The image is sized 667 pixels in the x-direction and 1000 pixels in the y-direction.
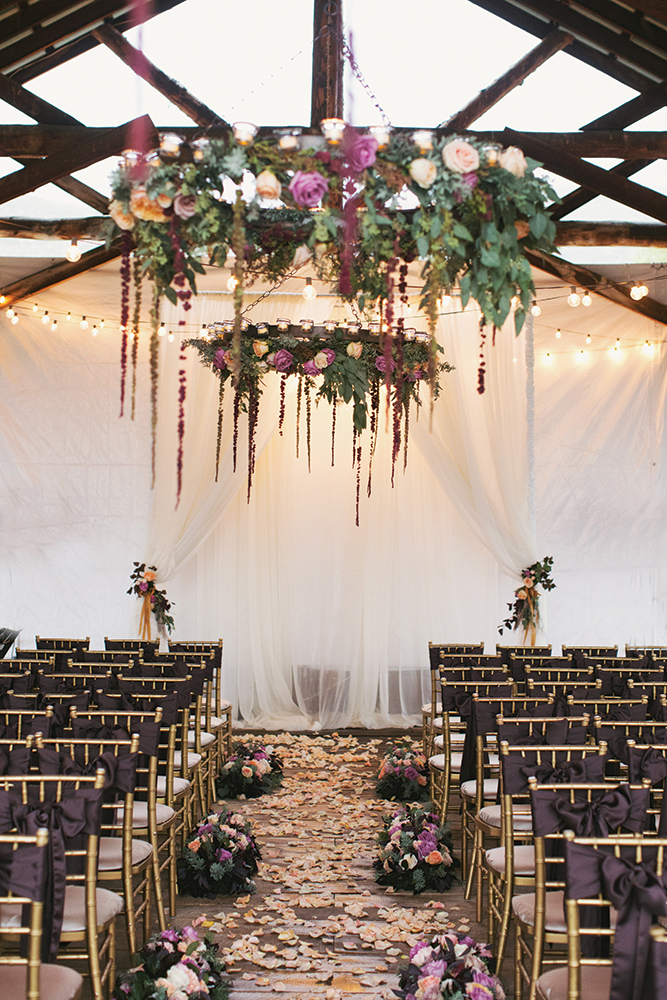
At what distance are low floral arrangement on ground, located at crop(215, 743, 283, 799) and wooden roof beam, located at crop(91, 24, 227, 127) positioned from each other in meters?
4.66

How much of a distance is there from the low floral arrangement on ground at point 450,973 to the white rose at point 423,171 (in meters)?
2.67

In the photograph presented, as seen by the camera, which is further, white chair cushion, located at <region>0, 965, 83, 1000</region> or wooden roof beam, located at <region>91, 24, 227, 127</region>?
wooden roof beam, located at <region>91, 24, 227, 127</region>

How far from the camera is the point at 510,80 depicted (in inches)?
276

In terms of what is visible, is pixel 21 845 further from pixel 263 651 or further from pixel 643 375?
pixel 643 375

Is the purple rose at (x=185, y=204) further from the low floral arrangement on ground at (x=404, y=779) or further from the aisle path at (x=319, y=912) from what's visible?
the low floral arrangement on ground at (x=404, y=779)

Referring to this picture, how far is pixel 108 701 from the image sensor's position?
14.2 ft

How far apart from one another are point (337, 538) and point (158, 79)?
451 cm

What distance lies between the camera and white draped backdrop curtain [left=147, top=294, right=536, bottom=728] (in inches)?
336

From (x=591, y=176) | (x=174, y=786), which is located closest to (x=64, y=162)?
(x=591, y=176)

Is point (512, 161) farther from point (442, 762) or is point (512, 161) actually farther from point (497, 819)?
point (442, 762)

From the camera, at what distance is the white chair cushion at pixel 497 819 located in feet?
12.6

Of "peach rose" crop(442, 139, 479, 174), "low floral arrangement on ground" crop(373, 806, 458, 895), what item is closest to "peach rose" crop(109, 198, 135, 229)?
"peach rose" crop(442, 139, 479, 174)

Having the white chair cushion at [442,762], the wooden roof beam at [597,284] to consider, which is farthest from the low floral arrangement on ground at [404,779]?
the wooden roof beam at [597,284]

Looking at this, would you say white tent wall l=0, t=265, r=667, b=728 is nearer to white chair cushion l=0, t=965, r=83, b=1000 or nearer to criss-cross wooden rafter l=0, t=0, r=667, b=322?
criss-cross wooden rafter l=0, t=0, r=667, b=322
